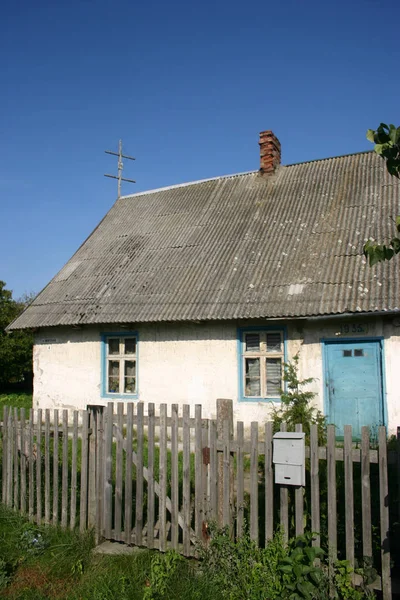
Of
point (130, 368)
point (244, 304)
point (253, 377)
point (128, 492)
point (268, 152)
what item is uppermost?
point (268, 152)

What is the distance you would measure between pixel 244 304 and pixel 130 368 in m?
3.37

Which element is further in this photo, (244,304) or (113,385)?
(113,385)

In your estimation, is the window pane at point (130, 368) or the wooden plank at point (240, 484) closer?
the wooden plank at point (240, 484)

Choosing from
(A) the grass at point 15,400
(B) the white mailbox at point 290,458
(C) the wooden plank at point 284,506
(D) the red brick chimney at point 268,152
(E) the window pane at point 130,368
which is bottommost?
(A) the grass at point 15,400

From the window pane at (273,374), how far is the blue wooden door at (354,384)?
38.9 inches

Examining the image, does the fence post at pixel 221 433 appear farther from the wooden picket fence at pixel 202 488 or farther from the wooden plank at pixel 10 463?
the wooden plank at pixel 10 463

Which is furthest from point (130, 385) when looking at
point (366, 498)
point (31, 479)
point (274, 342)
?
point (366, 498)

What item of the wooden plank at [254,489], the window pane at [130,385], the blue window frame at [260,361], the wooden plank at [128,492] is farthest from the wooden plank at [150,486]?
the window pane at [130,385]

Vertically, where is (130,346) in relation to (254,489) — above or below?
above

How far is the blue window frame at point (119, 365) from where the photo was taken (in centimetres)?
1132

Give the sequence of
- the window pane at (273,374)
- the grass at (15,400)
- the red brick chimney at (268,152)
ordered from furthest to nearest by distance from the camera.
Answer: the grass at (15,400), the red brick chimney at (268,152), the window pane at (273,374)

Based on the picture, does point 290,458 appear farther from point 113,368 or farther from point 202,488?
point 113,368

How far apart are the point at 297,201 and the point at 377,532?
31.2ft

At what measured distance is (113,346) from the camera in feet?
38.4
